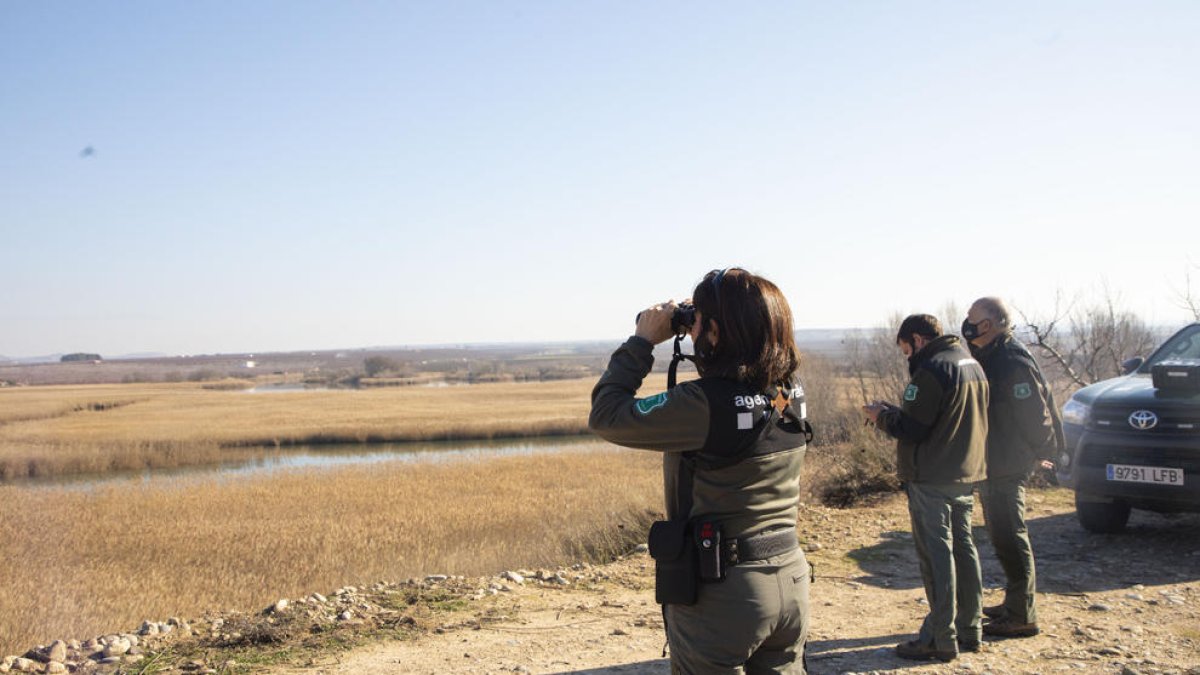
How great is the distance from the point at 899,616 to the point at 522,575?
3.02 m

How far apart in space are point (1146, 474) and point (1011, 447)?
242 centimetres

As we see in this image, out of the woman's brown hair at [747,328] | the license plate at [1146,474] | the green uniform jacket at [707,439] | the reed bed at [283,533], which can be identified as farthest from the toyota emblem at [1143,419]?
the woman's brown hair at [747,328]

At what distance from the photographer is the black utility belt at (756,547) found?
2381 mm

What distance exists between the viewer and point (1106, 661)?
15.4ft

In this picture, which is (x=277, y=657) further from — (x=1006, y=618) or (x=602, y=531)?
(x=602, y=531)

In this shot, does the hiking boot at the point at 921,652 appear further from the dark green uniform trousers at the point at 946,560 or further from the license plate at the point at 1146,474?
the license plate at the point at 1146,474

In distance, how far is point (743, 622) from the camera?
2.36 metres

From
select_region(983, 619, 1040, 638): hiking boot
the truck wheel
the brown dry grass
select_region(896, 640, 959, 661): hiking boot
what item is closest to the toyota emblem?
the truck wheel

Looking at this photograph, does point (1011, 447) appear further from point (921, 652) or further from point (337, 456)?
point (337, 456)

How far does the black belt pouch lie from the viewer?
2367 millimetres

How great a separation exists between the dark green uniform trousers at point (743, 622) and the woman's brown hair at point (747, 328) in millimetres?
552

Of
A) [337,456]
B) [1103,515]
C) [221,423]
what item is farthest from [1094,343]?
[221,423]

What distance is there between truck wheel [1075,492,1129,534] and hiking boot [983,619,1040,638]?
295 cm

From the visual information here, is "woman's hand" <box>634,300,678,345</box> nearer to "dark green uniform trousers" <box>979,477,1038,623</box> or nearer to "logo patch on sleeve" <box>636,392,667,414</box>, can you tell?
"logo patch on sleeve" <box>636,392,667,414</box>
